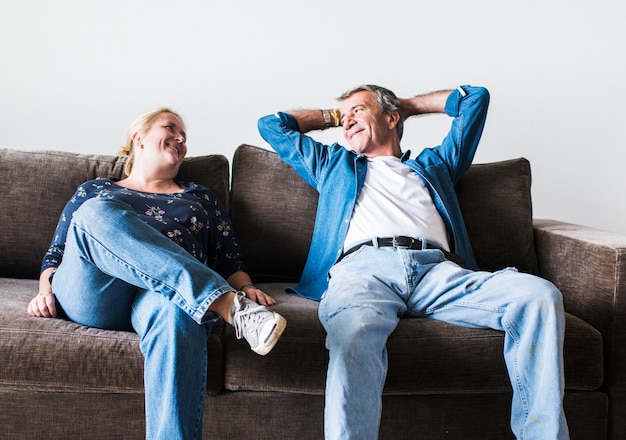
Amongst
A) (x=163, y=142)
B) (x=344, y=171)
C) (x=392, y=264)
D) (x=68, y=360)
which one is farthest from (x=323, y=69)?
(x=68, y=360)

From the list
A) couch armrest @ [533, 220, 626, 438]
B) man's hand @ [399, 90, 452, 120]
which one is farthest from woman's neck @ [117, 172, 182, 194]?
couch armrest @ [533, 220, 626, 438]

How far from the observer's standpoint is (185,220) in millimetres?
1914

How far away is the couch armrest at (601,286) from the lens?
5.56 ft

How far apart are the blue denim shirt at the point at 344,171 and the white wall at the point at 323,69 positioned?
1.58 ft

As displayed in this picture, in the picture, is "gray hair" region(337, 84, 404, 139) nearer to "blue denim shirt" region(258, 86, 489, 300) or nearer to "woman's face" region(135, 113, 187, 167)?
"blue denim shirt" region(258, 86, 489, 300)

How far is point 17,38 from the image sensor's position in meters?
2.61

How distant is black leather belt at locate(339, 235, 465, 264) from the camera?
1859mm

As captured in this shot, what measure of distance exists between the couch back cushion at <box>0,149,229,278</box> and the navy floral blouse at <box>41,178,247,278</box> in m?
0.12

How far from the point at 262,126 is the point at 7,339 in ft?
3.64

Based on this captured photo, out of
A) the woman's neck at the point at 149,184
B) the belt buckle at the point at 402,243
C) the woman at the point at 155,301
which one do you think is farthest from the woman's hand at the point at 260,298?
the woman's neck at the point at 149,184

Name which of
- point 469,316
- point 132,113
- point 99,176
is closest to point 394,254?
point 469,316

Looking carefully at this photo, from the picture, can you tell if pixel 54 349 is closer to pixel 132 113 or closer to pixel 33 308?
pixel 33 308

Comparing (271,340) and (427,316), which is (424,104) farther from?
(271,340)

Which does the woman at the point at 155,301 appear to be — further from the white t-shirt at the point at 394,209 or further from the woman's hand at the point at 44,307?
the white t-shirt at the point at 394,209
